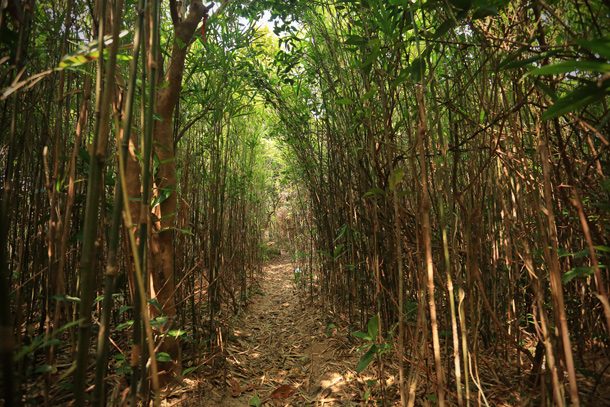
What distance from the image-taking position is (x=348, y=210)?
1.77m

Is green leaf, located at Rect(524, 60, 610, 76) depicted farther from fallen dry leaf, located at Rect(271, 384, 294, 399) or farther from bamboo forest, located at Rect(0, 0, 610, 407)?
fallen dry leaf, located at Rect(271, 384, 294, 399)

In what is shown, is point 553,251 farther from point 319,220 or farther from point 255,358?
point 319,220

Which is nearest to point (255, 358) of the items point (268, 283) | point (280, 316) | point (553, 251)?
point (280, 316)

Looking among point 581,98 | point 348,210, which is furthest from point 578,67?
point 348,210

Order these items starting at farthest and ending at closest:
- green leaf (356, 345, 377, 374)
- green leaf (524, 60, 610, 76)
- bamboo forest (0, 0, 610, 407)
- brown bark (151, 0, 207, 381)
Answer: brown bark (151, 0, 207, 381), green leaf (356, 345, 377, 374), bamboo forest (0, 0, 610, 407), green leaf (524, 60, 610, 76)

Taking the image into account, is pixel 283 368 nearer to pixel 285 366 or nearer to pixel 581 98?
pixel 285 366

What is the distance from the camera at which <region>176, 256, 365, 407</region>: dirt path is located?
1383 millimetres

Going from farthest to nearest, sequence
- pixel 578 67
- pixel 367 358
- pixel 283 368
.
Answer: pixel 283 368 < pixel 367 358 < pixel 578 67

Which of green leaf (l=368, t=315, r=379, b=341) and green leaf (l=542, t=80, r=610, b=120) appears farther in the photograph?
green leaf (l=368, t=315, r=379, b=341)

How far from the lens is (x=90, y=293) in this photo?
1.55 ft

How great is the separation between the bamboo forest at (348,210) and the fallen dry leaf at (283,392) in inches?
1.4

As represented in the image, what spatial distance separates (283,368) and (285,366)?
26mm

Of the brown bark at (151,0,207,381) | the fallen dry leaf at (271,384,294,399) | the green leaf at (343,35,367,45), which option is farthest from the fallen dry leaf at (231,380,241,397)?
the green leaf at (343,35,367,45)

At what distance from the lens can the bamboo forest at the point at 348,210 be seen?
0.52m
